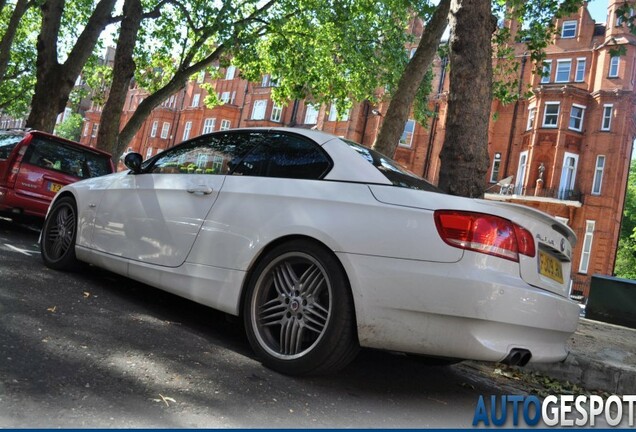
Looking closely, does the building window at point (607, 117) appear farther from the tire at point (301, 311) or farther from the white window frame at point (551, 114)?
the tire at point (301, 311)

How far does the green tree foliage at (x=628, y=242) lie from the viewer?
44.3 m

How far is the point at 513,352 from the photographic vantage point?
289 cm

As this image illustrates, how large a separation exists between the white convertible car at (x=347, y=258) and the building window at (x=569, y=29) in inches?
1341

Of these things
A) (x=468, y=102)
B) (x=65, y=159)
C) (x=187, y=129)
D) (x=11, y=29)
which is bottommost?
(x=65, y=159)

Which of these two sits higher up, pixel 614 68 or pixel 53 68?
pixel 614 68

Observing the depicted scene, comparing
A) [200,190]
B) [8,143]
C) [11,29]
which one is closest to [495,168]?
[11,29]

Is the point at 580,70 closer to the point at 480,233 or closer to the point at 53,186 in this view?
the point at 53,186

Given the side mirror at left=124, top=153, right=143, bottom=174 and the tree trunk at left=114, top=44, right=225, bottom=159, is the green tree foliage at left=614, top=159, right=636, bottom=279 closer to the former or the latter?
the tree trunk at left=114, top=44, right=225, bottom=159

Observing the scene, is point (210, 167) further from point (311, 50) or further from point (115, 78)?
point (311, 50)

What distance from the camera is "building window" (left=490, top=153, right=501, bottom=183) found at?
107 feet

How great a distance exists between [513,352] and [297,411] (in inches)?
51.0

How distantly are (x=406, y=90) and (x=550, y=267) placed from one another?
805 cm

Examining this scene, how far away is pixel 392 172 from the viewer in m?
3.58

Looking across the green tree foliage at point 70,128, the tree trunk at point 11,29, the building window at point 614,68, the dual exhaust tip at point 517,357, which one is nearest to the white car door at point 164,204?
the dual exhaust tip at point 517,357
